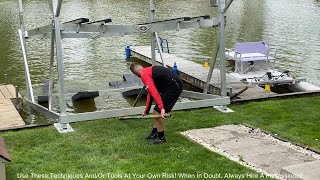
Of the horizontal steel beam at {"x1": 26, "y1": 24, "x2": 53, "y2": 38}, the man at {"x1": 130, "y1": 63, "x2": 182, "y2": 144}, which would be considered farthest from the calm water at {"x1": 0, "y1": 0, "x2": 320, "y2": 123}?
the man at {"x1": 130, "y1": 63, "x2": 182, "y2": 144}

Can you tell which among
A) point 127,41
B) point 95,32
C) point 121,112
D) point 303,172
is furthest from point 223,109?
point 127,41

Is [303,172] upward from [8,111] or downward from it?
upward

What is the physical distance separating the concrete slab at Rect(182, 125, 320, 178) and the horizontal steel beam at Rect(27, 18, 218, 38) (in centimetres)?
236

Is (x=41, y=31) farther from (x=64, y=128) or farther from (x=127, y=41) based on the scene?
(x=127, y=41)

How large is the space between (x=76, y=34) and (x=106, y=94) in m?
6.17

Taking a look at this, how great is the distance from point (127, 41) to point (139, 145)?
20.2m

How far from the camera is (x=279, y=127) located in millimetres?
9320

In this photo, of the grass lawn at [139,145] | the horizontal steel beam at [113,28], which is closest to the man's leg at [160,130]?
the grass lawn at [139,145]

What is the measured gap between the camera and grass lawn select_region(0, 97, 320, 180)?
7.05 metres

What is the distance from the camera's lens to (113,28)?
951 cm

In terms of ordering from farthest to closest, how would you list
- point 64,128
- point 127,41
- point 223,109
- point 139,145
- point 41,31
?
point 127,41 → point 223,109 → point 41,31 → point 64,128 → point 139,145

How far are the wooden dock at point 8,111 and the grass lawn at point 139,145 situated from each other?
1.79m

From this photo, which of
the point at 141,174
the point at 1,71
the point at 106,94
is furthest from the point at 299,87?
the point at 1,71

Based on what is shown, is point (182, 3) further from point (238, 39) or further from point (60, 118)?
point (60, 118)
